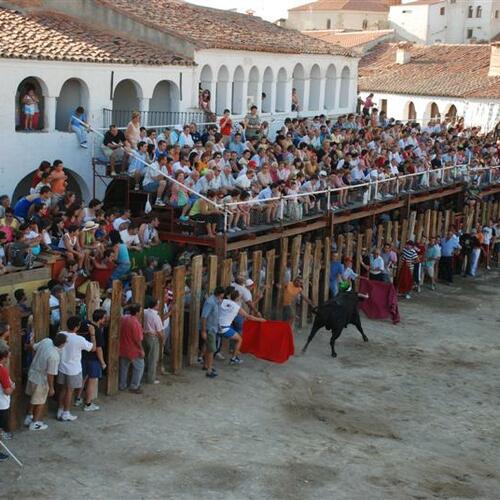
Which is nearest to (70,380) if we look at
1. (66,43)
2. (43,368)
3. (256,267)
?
(43,368)

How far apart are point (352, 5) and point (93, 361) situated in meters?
68.0

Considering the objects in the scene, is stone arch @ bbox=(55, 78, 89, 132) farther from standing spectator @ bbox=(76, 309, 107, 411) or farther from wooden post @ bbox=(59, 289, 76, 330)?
standing spectator @ bbox=(76, 309, 107, 411)

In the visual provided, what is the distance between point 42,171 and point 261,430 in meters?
7.61

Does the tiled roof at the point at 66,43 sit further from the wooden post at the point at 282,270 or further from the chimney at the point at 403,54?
the chimney at the point at 403,54

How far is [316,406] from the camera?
17.1m

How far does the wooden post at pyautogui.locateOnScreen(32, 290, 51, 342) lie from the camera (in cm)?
1439

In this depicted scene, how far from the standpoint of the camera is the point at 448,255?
28.4 m

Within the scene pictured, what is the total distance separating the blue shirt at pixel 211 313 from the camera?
1775 centimetres

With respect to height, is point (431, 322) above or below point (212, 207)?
below

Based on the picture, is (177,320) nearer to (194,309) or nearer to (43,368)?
(194,309)

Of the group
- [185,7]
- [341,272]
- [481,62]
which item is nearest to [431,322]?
[341,272]

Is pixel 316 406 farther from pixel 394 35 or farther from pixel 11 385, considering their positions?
pixel 394 35

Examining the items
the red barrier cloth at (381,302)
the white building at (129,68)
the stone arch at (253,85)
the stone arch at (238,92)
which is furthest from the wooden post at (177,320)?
the stone arch at (253,85)

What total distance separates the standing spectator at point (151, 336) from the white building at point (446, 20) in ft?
186
